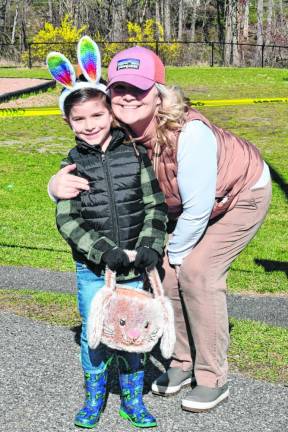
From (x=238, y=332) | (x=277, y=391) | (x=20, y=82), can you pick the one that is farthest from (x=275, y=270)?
(x=20, y=82)

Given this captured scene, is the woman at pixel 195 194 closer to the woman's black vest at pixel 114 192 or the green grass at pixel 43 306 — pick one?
the woman's black vest at pixel 114 192

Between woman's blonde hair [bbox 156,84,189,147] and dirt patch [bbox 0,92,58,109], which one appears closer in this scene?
woman's blonde hair [bbox 156,84,189,147]

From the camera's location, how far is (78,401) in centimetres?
391

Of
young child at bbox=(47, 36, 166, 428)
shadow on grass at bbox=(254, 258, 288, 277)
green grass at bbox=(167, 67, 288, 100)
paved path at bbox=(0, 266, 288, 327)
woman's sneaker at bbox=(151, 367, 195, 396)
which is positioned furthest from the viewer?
green grass at bbox=(167, 67, 288, 100)

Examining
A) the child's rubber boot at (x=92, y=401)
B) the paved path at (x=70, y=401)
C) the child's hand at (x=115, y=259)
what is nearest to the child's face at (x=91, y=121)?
the child's hand at (x=115, y=259)

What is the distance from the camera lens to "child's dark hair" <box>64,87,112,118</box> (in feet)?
11.5

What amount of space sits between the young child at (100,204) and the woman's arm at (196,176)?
11 centimetres

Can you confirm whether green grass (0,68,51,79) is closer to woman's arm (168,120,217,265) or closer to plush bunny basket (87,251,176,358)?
woman's arm (168,120,217,265)

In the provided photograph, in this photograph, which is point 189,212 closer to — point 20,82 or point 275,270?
point 275,270

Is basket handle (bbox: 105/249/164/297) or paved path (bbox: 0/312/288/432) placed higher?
basket handle (bbox: 105/249/164/297)

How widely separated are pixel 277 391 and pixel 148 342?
0.91 metres

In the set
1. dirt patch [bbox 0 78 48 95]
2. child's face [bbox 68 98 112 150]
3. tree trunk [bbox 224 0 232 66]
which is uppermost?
child's face [bbox 68 98 112 150]

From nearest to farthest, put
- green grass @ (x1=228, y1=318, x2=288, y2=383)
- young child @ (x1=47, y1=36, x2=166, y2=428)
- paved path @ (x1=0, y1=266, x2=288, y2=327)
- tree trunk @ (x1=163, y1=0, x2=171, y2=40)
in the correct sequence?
1. young child @ (x1=47, y1=36, x2=166, y2=428)
2. green grass @ (x1=228, y1=318, x2=288, y2=383)
3. paved path @ (x1=0, y1=266, x2=288, y2=327)
4. tree trunk @ (x1=163, y1=0, x2=171, y2=40)

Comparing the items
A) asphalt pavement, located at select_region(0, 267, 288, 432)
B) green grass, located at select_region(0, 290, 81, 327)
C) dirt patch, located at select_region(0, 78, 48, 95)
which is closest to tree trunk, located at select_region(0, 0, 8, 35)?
dirt patch, located at select_region(0, 78, 48, 95)
